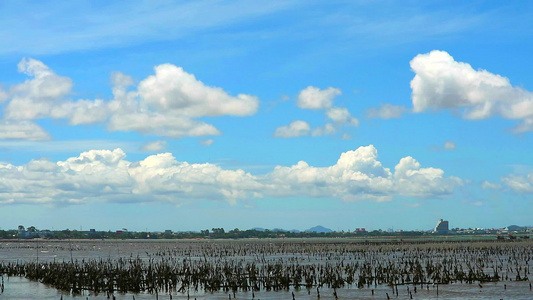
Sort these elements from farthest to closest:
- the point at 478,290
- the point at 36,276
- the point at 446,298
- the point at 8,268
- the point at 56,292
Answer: the point at 8,268 < the point at 36,276 < the point at 56,292 < the point at 478,290 < the point at 446,298

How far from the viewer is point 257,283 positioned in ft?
133

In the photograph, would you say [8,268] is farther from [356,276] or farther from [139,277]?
[356,276]

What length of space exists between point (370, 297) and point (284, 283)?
19.1 ft

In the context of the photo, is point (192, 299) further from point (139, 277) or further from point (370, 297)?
point (370, 297)

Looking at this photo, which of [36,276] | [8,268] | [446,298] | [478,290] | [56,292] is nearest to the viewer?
[446,298]

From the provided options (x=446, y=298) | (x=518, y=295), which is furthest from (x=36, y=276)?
(x=518, y=295)

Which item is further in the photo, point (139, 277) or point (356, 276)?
point (356, 276)

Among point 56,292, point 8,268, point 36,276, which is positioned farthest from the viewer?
point 8,268

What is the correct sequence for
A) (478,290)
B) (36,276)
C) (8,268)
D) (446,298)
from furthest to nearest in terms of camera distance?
(8,268) < (36,276) < (478,290) < (446,298)

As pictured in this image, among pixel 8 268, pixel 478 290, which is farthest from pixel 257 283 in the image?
pixel 8 268

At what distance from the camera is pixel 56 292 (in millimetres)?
39906

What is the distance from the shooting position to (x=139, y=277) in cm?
3944

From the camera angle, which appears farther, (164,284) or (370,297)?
(164,284)

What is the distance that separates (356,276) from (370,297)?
12.4 metres
